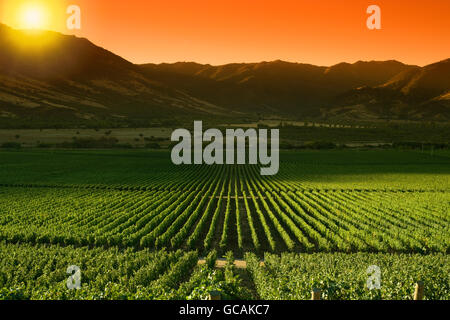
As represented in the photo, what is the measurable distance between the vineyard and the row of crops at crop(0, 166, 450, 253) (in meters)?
0.14

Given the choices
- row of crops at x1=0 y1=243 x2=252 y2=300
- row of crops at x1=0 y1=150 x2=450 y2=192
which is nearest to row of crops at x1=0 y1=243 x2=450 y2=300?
row of crops at x1=0 y1=243 x2=252 y2=300

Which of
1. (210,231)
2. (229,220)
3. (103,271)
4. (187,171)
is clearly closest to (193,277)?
(103,271)

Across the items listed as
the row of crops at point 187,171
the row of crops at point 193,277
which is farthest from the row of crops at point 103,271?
the row of crops at point 187,171

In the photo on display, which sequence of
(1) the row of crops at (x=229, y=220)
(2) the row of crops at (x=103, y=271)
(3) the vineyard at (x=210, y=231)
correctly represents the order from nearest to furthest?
(3) the vineyard at (x=210, y=231)
(2) the row of crops at (x=103, y=271)
(1) the row of crops at (x=229, y=220)

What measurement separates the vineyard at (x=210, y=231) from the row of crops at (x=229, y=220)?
0.14 metres

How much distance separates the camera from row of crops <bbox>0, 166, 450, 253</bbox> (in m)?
26.7

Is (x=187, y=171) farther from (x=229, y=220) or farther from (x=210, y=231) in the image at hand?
(x=210, y=231)

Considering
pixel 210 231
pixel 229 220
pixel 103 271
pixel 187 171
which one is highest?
pixel 103 271

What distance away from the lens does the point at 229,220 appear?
36.6 meters

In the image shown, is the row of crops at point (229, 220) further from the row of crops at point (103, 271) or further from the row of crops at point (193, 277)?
the row of crops at point (103, 271)

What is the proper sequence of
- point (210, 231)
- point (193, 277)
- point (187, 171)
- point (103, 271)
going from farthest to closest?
point (187, 171), point (210, 231), point (103, 271), point (193, 277)

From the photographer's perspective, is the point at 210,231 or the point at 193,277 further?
the point at 210,231

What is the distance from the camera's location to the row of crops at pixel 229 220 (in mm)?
26703

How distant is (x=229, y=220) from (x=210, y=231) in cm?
728
